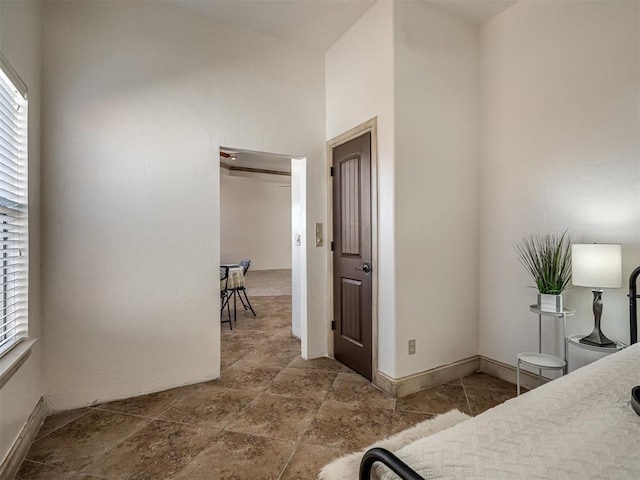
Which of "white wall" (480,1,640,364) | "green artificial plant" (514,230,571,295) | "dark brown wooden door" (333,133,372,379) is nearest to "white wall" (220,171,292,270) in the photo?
"dark brown wooden door" (333,133,372,379)

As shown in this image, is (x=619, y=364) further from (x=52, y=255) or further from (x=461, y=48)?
(x=52, y=255)

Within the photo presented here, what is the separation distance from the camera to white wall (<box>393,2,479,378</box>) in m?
2.53

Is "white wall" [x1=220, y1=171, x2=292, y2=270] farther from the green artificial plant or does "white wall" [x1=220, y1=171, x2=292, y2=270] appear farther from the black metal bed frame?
the black metal bed frame

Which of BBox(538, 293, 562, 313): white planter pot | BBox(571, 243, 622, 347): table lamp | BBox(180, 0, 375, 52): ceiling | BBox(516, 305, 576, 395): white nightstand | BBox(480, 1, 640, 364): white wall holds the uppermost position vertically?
BBox(180, 0, 375, 52): ceiling

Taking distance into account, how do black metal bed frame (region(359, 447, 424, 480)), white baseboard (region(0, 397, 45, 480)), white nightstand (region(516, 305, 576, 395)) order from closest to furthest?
black metal bed frame (region(359, 447, 424, 480)) → white baseboard (region(0, 397, 45, 480)) → white nightstand (region(516, 305, 576, 395))

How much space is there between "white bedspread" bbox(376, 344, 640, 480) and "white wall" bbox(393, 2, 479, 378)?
149 cm

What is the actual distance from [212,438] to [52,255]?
5.59ft

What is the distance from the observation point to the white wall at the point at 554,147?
2.10 meters

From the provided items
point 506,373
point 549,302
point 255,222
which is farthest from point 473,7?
point 255,222

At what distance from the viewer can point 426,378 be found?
263 cm

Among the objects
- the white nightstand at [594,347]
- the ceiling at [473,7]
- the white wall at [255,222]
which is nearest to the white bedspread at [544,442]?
the white nightstand at [594,347]

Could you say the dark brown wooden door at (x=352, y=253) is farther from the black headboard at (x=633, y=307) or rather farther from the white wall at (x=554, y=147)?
Result: the black headboard at (x=633, y=307)

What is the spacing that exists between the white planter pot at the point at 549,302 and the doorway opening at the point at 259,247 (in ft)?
7.85

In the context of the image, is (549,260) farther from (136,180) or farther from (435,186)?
(136,180)
